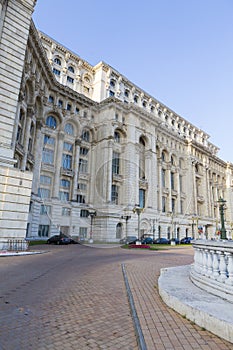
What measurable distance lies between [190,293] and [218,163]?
280 ft

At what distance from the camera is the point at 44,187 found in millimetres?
37844

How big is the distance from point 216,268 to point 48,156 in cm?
3729

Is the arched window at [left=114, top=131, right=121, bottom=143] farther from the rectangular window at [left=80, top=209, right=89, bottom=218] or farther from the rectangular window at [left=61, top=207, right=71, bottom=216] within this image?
the rectangular window at [left=61, top=207, right=71, bottom=216]

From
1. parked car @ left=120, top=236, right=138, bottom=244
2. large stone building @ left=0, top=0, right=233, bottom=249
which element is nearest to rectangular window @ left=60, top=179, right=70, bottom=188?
large stone building @ left=0, top=0, right=233, bottom=249

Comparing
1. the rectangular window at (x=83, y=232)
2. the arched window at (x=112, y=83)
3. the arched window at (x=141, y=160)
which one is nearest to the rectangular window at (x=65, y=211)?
the rectangular window at (x=83, y=232)

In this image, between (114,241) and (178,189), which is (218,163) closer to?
(178,189)

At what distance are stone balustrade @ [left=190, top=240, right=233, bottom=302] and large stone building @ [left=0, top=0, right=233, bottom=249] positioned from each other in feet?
51.6

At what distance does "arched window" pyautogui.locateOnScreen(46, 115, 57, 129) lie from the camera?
40509mm

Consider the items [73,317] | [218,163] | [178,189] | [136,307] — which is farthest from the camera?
[218,163]

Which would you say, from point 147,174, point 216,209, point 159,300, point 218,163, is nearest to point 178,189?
point 147,174

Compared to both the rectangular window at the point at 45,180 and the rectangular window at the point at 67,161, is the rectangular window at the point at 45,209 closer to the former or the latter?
the rectangular window at the point at 45,180

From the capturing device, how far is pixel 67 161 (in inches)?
1672

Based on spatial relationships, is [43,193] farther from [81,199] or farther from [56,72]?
[56,72]

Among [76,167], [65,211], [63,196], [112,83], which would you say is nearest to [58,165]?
[76,167]
